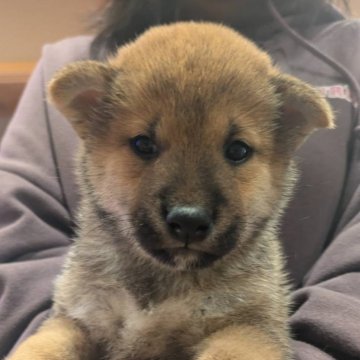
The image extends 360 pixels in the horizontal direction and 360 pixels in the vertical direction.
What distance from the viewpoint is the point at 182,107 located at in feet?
4.09

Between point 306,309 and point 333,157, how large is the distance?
58 centimetres

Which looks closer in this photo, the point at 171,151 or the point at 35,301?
the point at 171,151

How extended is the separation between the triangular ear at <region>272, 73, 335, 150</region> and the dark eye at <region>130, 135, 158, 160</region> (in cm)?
34

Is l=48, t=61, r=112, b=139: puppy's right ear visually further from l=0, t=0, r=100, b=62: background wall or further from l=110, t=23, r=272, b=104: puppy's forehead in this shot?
l=0, t=0, r=100, b=62: background wall

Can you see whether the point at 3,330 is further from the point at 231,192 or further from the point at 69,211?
the point at 231,192

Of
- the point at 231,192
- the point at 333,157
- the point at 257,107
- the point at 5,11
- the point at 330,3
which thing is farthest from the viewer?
the point at 5,11

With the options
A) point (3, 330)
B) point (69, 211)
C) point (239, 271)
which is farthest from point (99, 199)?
point (69, 211)

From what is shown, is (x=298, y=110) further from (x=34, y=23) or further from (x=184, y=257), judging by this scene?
(x=34, y=23)

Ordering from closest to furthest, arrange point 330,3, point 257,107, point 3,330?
point 257,107 < point 3,330 < point 330,3

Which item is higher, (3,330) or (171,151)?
(171,151)

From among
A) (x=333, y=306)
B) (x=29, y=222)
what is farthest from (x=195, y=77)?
(x=29, y=222)

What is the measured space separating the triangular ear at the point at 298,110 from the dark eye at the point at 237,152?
0.17 metres

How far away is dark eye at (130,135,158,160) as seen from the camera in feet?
4.18

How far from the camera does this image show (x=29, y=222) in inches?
71.5
